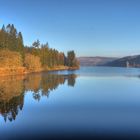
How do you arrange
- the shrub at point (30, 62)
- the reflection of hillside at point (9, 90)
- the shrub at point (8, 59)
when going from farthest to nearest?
the shrub at point (30, 62), the shrub at point (8, 59), the reflection of hillside at point (9, 90)

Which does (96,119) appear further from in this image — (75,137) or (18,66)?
(18,66)

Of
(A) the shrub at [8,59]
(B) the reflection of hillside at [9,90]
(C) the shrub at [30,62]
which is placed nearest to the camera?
(B) the reflection of hillside at [9,90]

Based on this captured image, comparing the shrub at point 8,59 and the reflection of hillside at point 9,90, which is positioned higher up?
the shrub at point 8,59

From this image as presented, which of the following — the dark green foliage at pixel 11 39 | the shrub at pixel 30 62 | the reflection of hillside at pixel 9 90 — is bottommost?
the reflection of hillside at pixel 9 90

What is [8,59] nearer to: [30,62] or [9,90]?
[30,62]

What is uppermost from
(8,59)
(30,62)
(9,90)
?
(8,59)

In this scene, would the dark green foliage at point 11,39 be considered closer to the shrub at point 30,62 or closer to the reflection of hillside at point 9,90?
the shrub at point 30,62

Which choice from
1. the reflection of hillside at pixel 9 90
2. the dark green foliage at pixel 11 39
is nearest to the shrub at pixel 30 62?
the dark green foliage at pixel 11 39

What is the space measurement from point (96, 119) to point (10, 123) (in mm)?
6069

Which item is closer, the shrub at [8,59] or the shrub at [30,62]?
the shrub at [8,59]

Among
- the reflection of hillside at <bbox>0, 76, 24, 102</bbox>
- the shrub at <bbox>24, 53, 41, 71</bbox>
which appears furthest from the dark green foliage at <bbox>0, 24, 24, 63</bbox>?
the reflection of hillside at <bbox>0, 76, 24, 102</bbox>

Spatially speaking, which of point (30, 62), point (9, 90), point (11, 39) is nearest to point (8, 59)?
point (11, 39)

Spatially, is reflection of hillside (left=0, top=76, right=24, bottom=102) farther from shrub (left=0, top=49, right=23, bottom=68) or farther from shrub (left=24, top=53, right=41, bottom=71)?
shrub (left=24, top=53, right=41, bottom=71)

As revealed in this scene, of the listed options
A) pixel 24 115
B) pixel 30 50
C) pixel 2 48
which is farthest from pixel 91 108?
pixel 30 50
